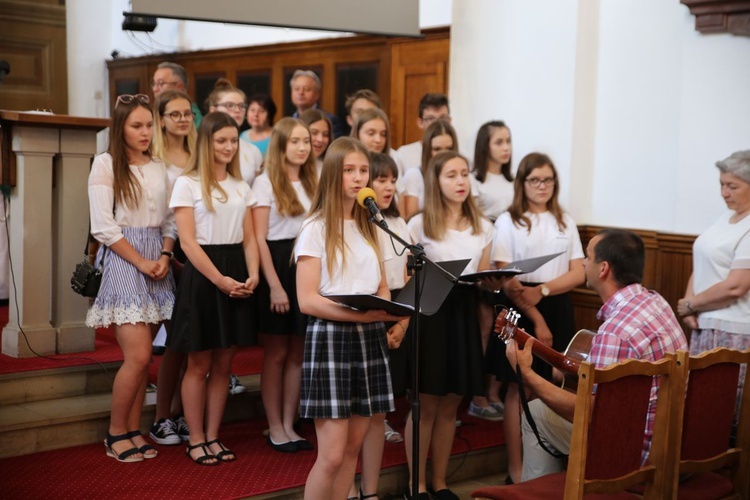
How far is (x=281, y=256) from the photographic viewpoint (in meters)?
3.80

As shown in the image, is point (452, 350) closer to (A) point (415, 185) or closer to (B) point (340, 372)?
(B) point (340, 372)

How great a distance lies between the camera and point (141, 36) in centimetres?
941

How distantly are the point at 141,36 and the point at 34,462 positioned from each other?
6739 mm

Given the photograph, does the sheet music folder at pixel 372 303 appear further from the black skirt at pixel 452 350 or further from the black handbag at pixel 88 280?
the black handbag at pixel 88 280

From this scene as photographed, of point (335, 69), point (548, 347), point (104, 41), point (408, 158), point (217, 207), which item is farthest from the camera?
point (104, 41)

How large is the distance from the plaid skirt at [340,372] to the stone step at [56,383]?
1.59 metres

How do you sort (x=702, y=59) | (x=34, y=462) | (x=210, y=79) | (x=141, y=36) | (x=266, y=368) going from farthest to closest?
(x=141, y=36)
(x=210, y=79)
(x=702, y=59)
(x=266, y=368)
(x=34, y=462)

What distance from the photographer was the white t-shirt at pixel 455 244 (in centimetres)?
367

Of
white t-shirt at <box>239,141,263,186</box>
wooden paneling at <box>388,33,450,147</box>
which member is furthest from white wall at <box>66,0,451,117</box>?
white t-shirt at <box>239,141,263,186</box>

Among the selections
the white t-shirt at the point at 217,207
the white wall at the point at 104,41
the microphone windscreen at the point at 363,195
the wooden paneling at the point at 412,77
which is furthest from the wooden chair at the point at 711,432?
the white wall at the point at 104,41

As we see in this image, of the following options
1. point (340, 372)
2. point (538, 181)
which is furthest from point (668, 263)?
point (340, 372)

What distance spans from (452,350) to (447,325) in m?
0.11

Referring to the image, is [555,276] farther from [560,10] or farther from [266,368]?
[560,10]

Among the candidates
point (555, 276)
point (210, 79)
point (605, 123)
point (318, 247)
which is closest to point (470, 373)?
point (555, 276)
